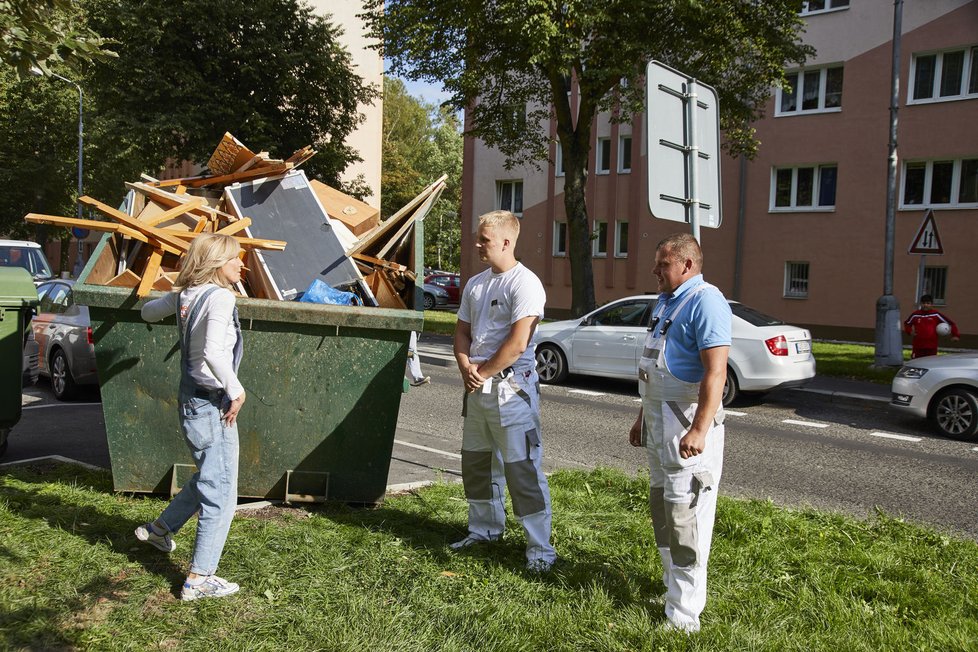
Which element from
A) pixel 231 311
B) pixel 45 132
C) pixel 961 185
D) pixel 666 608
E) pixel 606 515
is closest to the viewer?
pixel 666 608

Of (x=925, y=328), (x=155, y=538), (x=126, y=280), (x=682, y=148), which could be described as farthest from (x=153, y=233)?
(x=925, y=328)

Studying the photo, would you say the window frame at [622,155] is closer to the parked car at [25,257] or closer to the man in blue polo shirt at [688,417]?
the parked car at [25,257]

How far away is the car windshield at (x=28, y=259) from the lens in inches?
574

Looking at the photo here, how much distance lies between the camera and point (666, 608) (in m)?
3.44

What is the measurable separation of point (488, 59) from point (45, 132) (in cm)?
2603

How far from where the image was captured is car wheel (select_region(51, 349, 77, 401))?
9688mm

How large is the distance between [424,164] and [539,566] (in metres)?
50.9

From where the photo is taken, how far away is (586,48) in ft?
53.4

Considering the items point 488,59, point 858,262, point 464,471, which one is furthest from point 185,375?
point 858,262

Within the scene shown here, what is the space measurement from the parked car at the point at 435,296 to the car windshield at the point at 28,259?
18.7 metres

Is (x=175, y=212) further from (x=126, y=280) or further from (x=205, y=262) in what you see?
(x=205, y=262)

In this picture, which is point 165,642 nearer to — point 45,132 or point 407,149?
point 45,132

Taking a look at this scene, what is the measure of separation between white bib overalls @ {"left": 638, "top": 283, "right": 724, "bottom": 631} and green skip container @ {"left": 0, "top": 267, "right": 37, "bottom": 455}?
4485 mm

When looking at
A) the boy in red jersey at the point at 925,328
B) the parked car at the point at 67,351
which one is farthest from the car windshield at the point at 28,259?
the boy in red jersey at the point at 925,328
